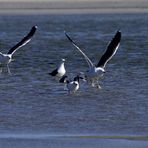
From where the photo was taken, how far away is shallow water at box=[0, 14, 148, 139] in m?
15.1

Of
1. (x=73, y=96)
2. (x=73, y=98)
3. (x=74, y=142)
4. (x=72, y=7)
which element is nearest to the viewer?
(x=74, y=142)

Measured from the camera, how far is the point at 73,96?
1884 cm

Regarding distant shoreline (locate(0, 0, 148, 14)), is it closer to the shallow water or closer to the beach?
the beach

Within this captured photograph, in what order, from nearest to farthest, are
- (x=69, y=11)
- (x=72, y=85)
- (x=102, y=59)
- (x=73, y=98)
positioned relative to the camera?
(x=73, y=98) < (x=72, y=85) < (x=102, y=59) < (x=69, y=11)

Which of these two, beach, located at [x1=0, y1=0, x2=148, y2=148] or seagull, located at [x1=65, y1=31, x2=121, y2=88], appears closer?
beach, located at [x1=0, y1=0, x2=148, y2=148]

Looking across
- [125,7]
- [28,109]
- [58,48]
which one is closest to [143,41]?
[58,48]

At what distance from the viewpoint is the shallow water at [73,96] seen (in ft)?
49.6

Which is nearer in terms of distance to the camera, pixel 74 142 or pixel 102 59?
pixel 74 142

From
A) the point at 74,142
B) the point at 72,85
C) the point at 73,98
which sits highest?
the point at 72,85

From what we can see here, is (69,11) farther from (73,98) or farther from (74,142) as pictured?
(74,142)

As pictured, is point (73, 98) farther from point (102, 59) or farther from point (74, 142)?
point (74, 142)

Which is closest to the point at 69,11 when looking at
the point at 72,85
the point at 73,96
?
the point at 72,85

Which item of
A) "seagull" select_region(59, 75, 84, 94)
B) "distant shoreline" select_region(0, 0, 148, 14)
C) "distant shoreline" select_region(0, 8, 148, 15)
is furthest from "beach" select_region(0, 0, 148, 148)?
"distant shoreline" select_region(0, 0, 148, 14)

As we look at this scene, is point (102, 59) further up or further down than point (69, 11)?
further down
